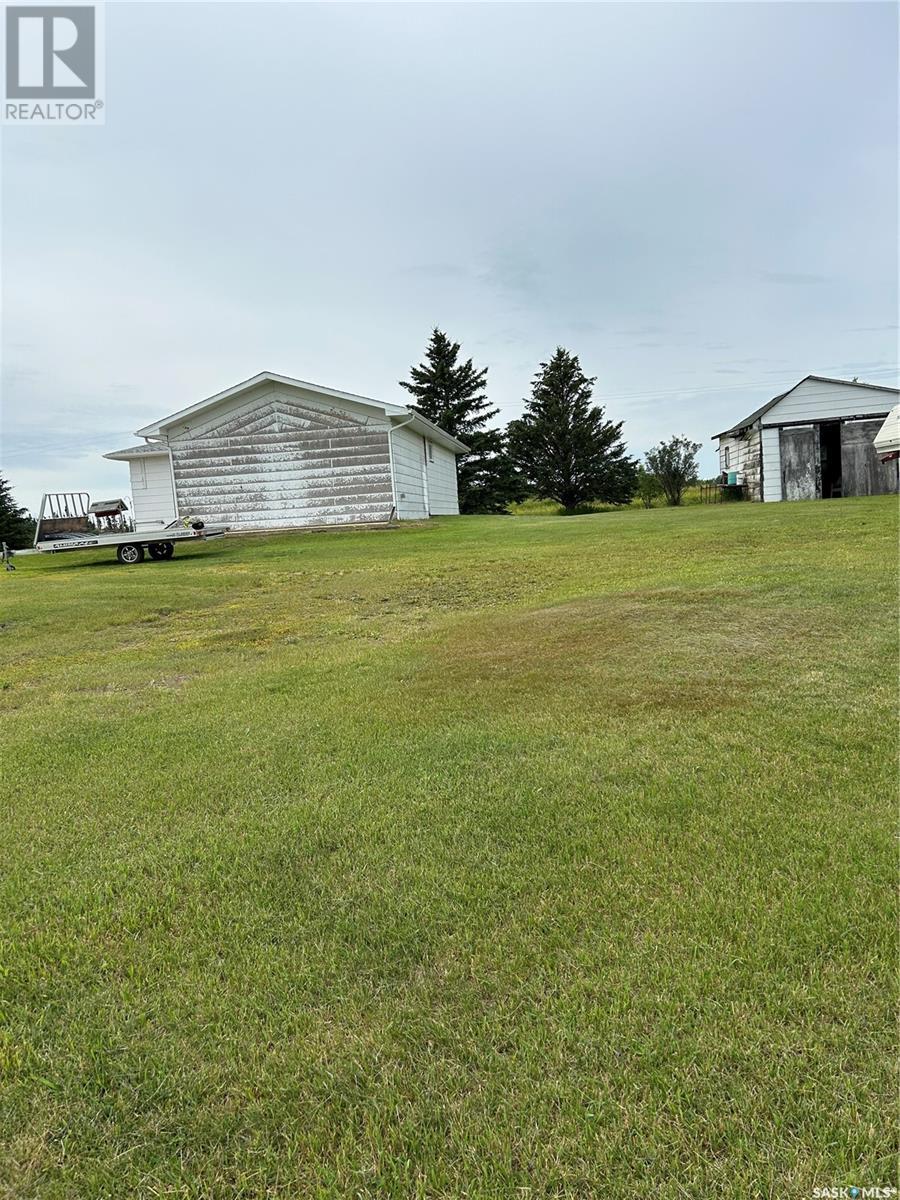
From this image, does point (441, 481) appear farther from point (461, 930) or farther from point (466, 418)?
point (461, 930)

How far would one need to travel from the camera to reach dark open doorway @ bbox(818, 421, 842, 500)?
22.1m

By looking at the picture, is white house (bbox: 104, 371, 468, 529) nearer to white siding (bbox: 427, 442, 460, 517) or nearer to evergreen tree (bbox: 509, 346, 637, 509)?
white siding (bbox: 427, 442, 460, 517)

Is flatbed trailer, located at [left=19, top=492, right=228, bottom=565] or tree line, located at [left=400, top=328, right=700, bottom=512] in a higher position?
tree line, located at [left=400, top=328, right=700, bottom=512]

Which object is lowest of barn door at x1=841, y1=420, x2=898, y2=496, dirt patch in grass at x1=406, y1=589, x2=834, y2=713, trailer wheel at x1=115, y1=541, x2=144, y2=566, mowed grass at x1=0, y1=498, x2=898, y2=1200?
mowed grass at x1=0, y1=498, x2=898, y2=1200

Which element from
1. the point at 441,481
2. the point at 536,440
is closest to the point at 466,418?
the point at 536,440

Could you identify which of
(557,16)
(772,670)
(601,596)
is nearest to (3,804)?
(772,670)

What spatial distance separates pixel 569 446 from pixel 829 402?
1729cm

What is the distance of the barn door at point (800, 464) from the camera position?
21297 mm

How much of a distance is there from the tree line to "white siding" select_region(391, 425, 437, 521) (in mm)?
15611

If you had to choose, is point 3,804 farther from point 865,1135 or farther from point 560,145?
point 560,145

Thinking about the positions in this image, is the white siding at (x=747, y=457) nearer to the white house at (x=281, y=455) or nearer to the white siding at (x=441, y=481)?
the white siding at (x=441, y=481)

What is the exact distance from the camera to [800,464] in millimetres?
21500

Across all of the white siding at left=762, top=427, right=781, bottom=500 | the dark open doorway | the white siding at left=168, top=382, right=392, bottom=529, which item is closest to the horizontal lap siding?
the white siding at left=168, top=382, right=392, bottom=529

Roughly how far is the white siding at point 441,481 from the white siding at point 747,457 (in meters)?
10.9
